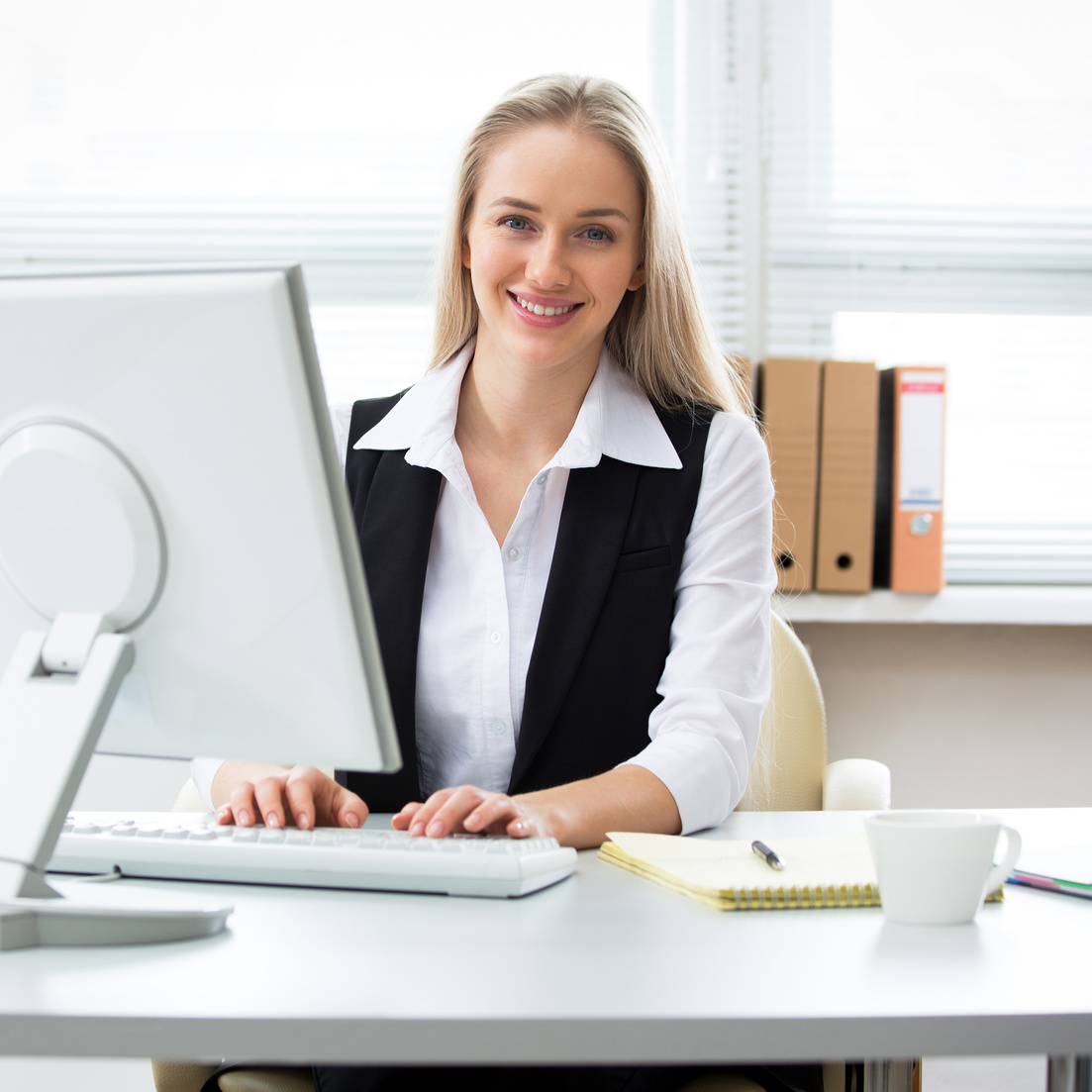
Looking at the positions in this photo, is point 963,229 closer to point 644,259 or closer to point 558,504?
point 644,259

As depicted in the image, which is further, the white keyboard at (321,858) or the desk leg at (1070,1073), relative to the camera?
the white keyboard at (321,858)

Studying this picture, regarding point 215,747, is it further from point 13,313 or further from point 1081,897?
point 1081,897

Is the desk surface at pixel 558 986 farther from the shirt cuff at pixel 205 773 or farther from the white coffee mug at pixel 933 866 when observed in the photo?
the shirt cuff at pixel 205 773

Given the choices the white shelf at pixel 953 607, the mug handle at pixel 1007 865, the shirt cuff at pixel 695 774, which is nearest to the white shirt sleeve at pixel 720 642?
the shirt cuff at pixel 695 774

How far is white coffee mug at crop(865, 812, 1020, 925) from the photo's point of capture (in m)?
0.72

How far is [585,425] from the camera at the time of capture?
1465mm

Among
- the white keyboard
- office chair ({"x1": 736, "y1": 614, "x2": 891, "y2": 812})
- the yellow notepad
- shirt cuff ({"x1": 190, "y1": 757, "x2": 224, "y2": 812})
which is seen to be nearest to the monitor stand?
the white keyboard

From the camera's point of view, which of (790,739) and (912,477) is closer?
(790,739)

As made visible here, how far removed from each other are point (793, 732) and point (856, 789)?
234mm

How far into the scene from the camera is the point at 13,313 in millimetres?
697

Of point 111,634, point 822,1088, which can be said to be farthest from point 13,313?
point 822,1088

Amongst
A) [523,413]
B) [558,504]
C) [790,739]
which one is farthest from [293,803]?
[790,739]

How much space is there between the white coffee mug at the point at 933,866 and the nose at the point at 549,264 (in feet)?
2.85

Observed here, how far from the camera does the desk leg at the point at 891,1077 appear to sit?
2.87ft
